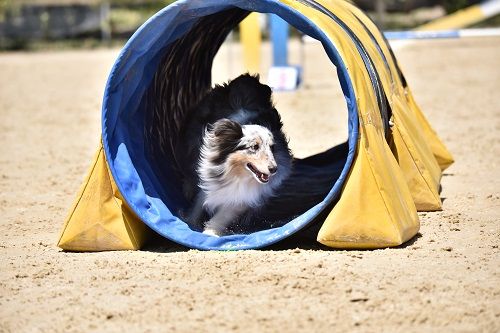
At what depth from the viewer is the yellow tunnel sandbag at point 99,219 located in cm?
566

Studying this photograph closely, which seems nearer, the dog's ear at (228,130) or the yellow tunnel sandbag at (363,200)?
the yellow tunnel sandbag at (363,200)

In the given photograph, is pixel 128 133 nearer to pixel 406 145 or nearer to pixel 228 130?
pixel 228 130

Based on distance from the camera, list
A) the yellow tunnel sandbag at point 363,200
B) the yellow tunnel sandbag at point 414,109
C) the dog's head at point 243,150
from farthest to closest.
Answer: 1. the yellow tunnel sandbag at point 414,109
2. the dog's head at point 243,150
3. the yellow tunnel sandbag at point 363,200

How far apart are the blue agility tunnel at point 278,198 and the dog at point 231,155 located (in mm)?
204

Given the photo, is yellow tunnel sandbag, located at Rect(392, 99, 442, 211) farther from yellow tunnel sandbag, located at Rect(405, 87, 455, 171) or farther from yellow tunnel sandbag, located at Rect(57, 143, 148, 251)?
yellow tunnel sandbag, located at Rect(57, 143, 148, 251)

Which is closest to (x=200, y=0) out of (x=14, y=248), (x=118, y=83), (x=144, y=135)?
(x=118, y=83)

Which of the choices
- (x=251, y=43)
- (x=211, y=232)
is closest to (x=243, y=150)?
(x=211, y=232)

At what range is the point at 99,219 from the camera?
5664mm

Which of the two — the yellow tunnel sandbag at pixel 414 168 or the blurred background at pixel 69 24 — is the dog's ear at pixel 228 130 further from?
the blurred background at pixel 69 24

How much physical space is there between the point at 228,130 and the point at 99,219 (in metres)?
1.08

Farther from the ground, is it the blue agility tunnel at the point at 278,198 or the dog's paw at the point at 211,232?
the blue agility tunnel at the point at 278,198

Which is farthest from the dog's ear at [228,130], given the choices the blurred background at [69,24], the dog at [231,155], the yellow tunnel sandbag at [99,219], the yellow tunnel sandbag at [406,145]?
the blurred background at [69,24]

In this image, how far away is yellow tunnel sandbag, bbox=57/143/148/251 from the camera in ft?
18.6

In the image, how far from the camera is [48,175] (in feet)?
28.5
